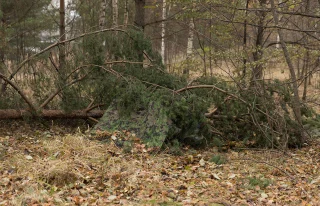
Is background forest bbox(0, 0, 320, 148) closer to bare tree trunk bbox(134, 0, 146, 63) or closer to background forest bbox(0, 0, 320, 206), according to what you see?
background forest bbox(0, 0, 320, 206)

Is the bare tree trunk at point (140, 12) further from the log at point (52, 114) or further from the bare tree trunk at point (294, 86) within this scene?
the bare tree trunk at point (294, 86)

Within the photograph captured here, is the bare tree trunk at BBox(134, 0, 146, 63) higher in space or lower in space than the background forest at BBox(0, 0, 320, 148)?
higher

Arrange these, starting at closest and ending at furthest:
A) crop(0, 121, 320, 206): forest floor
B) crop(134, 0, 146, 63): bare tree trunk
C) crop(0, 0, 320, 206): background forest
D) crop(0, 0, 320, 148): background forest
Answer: crop(0, 121, 320, 206): forest floor → crop(0, 0, 320, 206): background forest → crop(0, 0, 320, 148): background forest → crop(134, 0, 146, 63): bare tree trunk

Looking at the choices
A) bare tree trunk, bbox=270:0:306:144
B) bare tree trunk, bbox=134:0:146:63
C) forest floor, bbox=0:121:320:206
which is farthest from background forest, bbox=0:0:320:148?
bare tree trunk, bbox=134:0:146:63

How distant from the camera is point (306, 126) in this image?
25.8ft

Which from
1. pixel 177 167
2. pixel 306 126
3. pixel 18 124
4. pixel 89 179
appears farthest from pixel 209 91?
pixel 18 124

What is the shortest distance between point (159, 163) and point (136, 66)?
2560 mm

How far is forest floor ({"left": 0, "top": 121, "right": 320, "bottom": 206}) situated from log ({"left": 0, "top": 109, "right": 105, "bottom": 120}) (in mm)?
583

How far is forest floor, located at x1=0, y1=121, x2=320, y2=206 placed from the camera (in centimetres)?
409

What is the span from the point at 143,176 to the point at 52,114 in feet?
10.8

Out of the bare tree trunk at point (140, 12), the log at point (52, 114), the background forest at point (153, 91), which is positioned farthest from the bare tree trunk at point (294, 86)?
the log at point (52, 114)

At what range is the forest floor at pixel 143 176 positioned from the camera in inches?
161

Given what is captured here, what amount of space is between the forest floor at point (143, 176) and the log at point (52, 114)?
1.91ft

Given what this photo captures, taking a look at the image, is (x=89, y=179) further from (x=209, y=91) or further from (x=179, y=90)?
(x=209, y=91)
